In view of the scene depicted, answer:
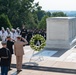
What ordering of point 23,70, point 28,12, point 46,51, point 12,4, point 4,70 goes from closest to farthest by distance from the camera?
1. point 4,70
2. point 23,70
3. point 46,51
4. point 12,4
5. point 28,12

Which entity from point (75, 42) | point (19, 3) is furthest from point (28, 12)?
point (75, 42)

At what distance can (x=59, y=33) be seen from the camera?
18781 mm

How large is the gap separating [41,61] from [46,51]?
3242 mm

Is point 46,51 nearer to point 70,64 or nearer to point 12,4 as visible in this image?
point 70,64

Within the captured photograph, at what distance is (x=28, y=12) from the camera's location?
197ft

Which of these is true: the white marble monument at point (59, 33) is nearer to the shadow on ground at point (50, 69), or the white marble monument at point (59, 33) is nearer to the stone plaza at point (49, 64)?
the stone plaza at point (49, 64)

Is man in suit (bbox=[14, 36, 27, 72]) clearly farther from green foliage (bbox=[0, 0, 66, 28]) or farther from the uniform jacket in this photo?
green foliage (bbox=[0, 0, 66, 28])

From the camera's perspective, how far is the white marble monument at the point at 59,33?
18609mm

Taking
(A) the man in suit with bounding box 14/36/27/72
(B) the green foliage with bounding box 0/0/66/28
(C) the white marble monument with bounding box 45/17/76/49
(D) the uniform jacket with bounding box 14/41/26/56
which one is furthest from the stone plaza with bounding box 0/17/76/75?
(B) the green foliage with bounding box 0/0/66/28

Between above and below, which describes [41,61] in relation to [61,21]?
below

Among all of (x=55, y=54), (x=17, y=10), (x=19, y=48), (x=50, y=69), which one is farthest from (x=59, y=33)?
Answer: (x=17, y=10)

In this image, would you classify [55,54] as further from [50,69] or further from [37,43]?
[50,69]

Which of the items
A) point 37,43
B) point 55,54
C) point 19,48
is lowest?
point 55,54

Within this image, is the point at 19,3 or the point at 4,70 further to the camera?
the point at 19,3
